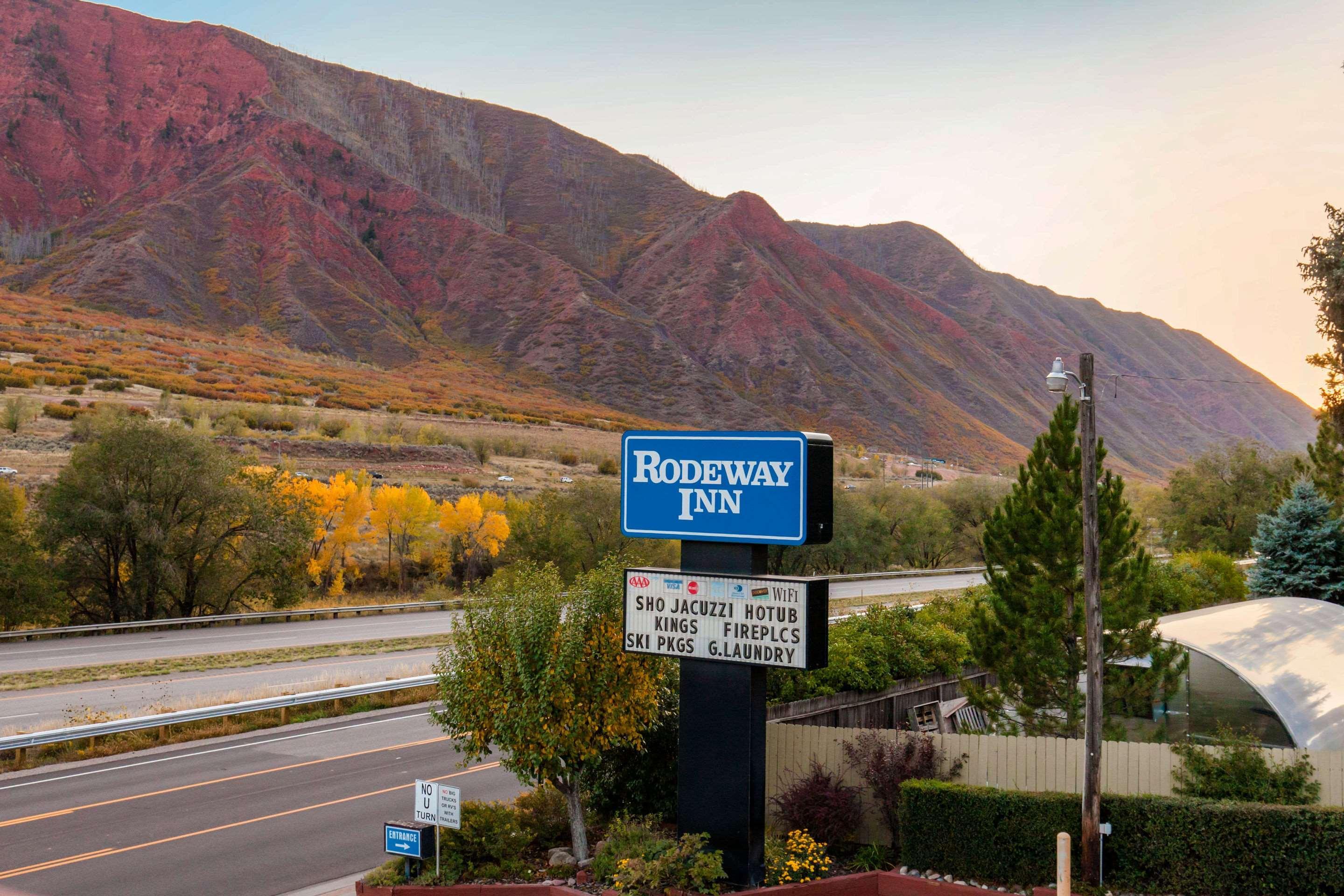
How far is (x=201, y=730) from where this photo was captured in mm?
22516

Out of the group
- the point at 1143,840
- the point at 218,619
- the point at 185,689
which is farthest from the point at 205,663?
the point at 1143,840

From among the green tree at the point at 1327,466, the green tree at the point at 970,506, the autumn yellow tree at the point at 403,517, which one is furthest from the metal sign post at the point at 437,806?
the green tree at the point at 970,506

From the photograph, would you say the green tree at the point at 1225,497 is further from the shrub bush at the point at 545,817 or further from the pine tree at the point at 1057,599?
the shrub bush at the point at 545,817

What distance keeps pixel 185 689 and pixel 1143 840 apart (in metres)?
24.0

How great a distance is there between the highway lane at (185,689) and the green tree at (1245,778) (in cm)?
1834

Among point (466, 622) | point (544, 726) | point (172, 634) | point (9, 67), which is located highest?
point (9, 67)

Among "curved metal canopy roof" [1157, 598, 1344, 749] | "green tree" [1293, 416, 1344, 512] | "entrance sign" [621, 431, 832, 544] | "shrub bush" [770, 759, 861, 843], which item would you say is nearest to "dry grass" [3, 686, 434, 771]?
"entrance sign" [621, 431, 832, 544]

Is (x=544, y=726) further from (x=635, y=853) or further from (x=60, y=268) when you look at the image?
(x=60, y=268)

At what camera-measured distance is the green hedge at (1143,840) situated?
1120 cm

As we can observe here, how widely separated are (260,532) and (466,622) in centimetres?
3482

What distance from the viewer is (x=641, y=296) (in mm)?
181750

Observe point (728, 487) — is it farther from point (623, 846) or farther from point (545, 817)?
point (545, 817)

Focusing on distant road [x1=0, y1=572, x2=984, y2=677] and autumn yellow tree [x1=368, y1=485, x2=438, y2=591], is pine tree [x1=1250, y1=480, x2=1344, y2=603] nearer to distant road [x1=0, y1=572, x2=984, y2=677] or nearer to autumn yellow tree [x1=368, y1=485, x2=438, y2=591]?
distant road [x1=0, y1=572, x2=984, y2=677]

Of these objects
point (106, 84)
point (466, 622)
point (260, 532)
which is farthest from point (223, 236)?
point (466, 622)
